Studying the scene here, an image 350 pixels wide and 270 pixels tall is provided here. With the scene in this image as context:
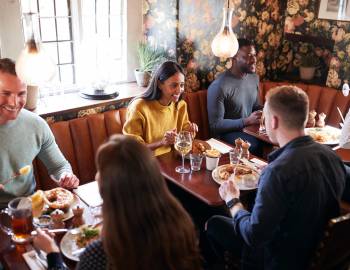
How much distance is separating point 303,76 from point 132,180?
3357mm

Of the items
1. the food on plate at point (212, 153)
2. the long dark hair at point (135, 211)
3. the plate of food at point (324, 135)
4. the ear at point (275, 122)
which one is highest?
the ear at point (275, 122)

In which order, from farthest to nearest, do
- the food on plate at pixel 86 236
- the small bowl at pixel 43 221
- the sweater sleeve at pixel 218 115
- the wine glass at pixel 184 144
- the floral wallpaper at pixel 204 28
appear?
the floral wallpaper at pixel 204 28, the sweater sleeve at pixel 218 115, the wine glass at pixel 184 144, the small bowl at pixel 43 221, the food on plate at pixel 86 236

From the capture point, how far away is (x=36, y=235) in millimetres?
1436

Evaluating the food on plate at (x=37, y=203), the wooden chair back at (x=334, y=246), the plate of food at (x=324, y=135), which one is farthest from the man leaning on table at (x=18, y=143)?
the plate of food at (x=324, y=135)

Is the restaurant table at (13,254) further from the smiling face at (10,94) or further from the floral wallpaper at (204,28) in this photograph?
the floral wallpaper at (204,28)

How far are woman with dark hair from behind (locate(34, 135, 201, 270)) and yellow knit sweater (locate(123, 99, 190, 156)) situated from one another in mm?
1302

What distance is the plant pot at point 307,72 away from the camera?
13.1ft

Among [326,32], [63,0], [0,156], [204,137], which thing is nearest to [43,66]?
[0,156]

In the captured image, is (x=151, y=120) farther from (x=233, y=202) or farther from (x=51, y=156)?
(x=233, y=202)

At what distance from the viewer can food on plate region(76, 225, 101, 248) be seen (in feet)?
4.80

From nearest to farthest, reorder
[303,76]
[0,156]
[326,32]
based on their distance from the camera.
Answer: [0,156] < [326,32] < [303,76]

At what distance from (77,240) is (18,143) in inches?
30.6

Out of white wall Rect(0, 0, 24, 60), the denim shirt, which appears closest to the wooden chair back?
the denim shirt

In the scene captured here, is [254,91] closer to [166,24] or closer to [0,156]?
[166,24]
